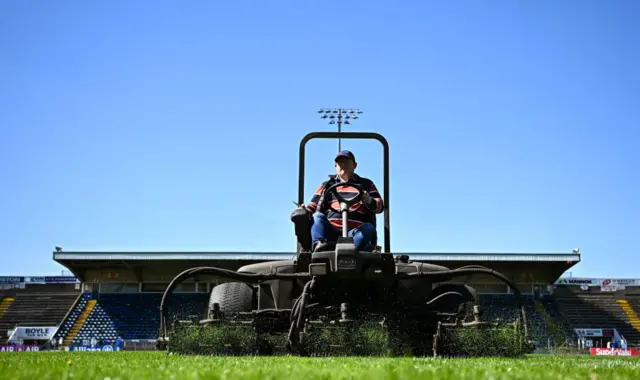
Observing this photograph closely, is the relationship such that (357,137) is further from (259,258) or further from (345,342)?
(259,258)

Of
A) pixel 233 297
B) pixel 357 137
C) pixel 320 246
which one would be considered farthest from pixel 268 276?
pixel 357 137

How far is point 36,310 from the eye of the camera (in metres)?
44.1

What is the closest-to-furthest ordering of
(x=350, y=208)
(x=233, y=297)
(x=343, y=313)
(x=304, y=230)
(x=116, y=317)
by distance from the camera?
(x=343, y=313), (x=304, y=230), (x=233, y=297), (x=350, y=208), (x=116, y=317)

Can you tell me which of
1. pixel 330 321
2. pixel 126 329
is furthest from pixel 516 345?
pixel 126 329

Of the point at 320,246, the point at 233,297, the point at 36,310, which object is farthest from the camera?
the point at 36,310

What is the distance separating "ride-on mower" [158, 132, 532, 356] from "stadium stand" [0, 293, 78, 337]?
125 ft

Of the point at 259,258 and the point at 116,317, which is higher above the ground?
the point at 259,258

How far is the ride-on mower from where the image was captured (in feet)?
19.6

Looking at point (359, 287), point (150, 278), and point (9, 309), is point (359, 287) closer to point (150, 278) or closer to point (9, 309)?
point (150, 278)

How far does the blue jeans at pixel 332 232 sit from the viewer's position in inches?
264

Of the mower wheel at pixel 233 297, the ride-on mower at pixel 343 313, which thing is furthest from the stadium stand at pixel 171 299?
the ride-on mower at pixel 343 313

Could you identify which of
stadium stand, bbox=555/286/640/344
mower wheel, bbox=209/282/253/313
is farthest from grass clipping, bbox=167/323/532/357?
stadium stand, bbox=555/286/640/344

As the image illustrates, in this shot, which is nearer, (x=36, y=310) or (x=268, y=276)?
(x=268, y=276)

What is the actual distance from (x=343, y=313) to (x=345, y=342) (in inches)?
9.2
